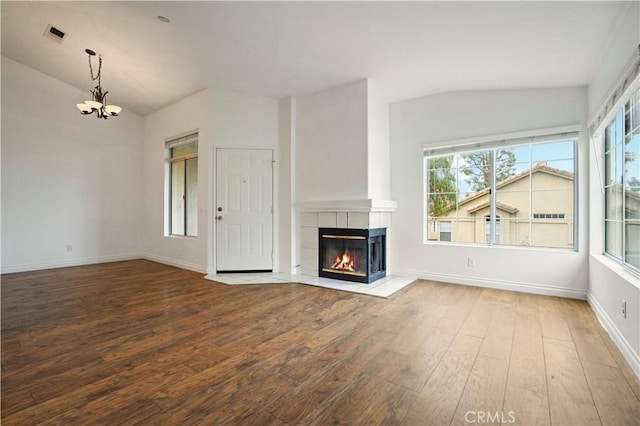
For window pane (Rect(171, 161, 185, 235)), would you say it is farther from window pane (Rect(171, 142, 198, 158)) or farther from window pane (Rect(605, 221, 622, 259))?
window pane (Rect(605, 221, 622, 259))

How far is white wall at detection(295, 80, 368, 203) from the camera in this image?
4238 mm

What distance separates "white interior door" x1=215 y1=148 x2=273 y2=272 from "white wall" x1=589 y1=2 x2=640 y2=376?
13.4 feet

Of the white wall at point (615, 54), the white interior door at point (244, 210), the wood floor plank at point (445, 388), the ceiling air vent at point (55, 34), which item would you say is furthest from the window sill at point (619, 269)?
the ceiling air vent at point (55, 34)

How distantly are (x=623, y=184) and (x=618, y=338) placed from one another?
4.07 ft

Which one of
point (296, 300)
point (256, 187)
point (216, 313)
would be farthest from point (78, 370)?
point (256, 187)

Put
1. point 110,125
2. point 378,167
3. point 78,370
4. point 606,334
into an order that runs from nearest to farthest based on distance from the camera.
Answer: point 78,370
point 606,334
point 378,167
point 110,125

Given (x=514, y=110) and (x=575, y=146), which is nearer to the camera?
(x=575, y=146)

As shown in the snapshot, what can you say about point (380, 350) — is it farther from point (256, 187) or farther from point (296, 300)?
point (256, 187)

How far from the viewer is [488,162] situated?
4145 mm

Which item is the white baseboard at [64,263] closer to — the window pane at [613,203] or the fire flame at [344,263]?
the fire flame at [344,263]

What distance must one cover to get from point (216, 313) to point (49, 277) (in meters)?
3.65

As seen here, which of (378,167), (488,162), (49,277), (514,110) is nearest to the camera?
(514,110)

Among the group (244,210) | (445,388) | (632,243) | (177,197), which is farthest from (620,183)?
(177,197)

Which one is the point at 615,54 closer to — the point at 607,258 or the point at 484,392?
the point at 607,258
